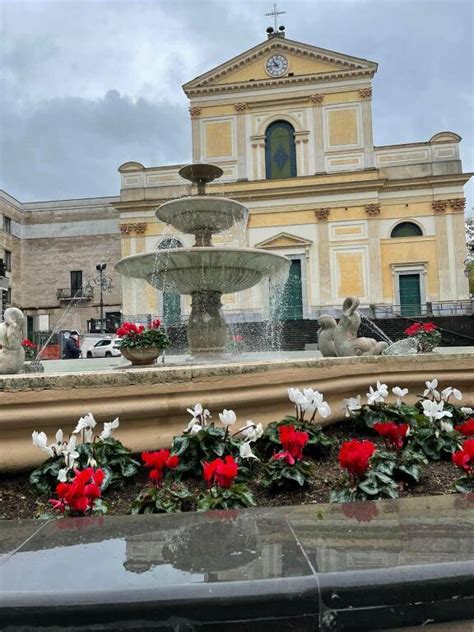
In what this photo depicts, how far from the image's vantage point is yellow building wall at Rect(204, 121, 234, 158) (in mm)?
32719

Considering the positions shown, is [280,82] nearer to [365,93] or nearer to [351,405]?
[365,93]

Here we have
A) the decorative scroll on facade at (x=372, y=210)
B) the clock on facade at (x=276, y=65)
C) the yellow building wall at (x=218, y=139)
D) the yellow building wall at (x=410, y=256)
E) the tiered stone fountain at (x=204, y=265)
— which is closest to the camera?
the tiered stone fountain at (x=204, y=265)

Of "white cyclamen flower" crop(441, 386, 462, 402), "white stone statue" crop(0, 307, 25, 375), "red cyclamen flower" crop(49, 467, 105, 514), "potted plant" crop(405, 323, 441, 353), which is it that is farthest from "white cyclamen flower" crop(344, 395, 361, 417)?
"potted plant" crop(405, 323, 441, 353)

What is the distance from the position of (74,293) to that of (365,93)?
2859cm

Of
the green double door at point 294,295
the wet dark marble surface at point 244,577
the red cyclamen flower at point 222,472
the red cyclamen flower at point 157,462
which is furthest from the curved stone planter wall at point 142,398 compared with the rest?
the green double door at point 294,295

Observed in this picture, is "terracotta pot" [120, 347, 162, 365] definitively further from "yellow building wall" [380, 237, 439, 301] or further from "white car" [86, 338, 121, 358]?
"yellow building wall" [380, 237, 439, 301]

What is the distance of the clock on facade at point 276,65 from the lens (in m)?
32.5

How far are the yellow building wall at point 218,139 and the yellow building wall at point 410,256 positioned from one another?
11.1m

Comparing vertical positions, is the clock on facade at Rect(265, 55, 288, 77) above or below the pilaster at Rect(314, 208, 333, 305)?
above

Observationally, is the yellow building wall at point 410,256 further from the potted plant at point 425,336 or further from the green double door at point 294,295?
the potted plant at point 425,336

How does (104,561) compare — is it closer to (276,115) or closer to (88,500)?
(88,500)

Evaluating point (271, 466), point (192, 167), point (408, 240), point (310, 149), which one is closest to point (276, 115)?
point (310, 149)

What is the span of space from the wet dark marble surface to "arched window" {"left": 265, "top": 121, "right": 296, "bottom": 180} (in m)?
31.6

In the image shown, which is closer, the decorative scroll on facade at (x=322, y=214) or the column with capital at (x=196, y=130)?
the decorative scroll on facade at (x=322, y=214)
